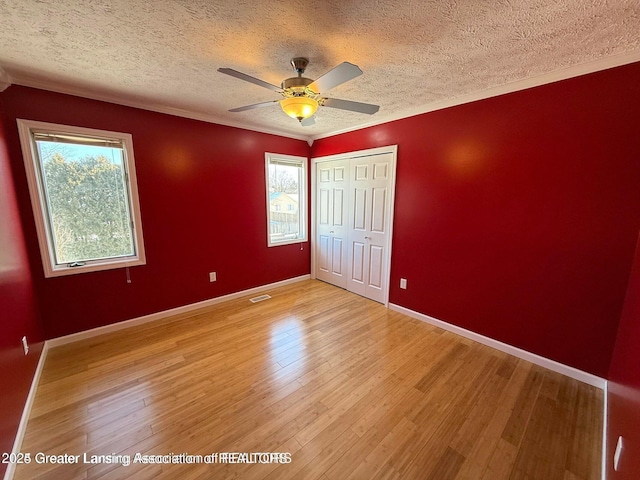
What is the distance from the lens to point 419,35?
61.6 inches

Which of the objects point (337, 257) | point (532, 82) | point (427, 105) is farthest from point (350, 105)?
point (337, 257)

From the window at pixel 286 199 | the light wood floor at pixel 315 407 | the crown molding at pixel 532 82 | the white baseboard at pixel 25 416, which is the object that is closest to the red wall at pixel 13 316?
the white baseboard at pixel 25 416

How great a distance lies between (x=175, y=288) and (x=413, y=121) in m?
3.54

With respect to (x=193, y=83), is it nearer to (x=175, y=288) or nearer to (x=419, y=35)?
(x=419, y=35)

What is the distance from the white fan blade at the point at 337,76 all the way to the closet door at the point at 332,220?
7.10ft

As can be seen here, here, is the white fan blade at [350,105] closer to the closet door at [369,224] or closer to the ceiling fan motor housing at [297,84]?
the ceiling fan motor housing at [297,84]

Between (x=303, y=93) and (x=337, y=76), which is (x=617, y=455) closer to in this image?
(x=337, y=76)

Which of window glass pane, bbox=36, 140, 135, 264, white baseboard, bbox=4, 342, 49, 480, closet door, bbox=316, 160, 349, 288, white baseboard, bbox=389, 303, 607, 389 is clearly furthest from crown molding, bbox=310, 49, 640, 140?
white baseboard, bbox=4, 342, 49, 480

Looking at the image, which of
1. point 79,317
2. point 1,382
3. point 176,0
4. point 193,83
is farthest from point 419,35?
point 79,317

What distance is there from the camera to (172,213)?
10.0ft

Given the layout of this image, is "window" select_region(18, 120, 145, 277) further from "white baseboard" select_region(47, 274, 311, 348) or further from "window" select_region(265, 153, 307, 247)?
"window" select_region(265, 153, 307, 247)

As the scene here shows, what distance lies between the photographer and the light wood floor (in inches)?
57.0

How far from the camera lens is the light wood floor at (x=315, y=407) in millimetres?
1447

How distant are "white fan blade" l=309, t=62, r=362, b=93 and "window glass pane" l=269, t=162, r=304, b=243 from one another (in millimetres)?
2376
